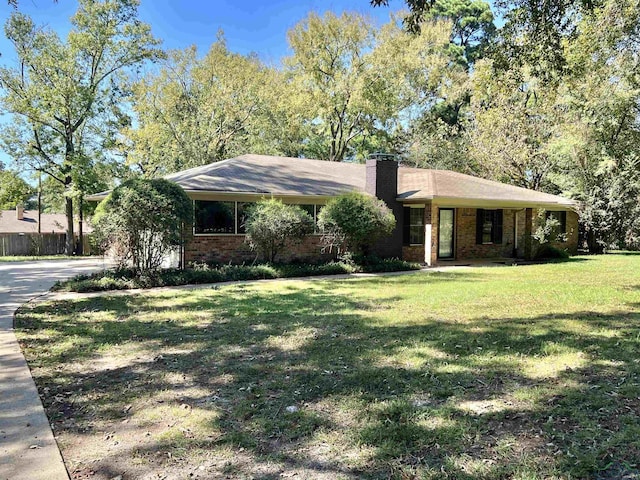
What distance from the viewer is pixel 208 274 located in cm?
1185

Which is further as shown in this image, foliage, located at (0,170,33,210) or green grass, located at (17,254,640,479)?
foliage, located at (0,170,33,210)

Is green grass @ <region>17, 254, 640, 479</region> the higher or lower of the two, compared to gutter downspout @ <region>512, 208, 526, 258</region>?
lower

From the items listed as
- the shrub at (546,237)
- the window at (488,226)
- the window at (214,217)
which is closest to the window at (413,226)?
the window at (488,226)

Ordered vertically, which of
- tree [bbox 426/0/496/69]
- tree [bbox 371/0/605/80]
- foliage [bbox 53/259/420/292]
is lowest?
foliage [bbox 53/259/420/292]

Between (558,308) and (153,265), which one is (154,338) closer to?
(153,265)

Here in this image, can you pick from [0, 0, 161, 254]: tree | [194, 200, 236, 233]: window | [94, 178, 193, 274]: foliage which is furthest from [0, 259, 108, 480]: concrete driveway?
[0, 0, 161, 254]: tree

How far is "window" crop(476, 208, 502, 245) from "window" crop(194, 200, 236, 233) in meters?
9.50

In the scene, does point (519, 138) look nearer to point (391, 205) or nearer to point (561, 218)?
point (561, 218)

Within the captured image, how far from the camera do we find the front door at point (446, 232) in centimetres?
1723

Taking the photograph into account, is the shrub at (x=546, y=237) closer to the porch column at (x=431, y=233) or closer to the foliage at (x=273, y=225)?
the porch column at (x=431, y=233)

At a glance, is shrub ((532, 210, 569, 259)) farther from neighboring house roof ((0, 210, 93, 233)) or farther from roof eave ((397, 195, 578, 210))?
neighboring house roof ((0, 210, 93, 233))

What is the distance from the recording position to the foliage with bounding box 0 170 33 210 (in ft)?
78.8

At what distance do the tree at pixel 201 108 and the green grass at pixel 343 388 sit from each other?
18.6 meters

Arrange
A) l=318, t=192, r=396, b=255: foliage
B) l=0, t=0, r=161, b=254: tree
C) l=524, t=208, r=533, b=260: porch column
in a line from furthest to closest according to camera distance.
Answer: l=0, t=0, r=161, b=254: tree
l=524, t=208, r=533, b=260: porch column
l=318, t=192, r=396, b=255: foliage
